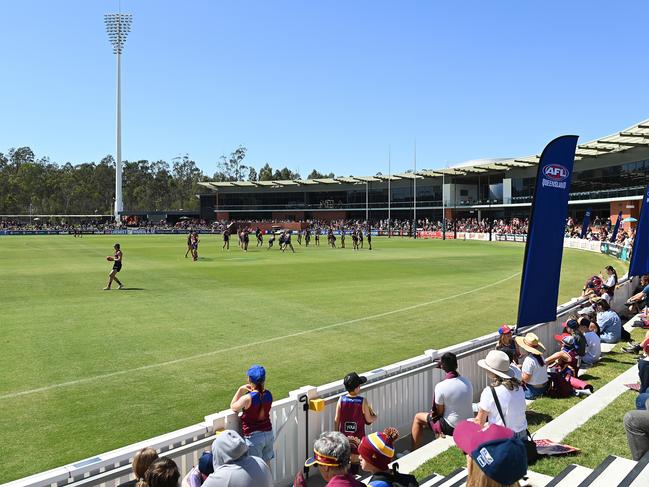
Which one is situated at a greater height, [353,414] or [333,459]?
[333,459]

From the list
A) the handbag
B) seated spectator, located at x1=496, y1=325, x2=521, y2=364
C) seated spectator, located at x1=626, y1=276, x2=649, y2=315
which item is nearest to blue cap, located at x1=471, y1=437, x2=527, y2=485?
the handbag

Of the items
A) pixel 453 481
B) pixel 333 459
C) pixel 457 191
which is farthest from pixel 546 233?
pixel 457 191

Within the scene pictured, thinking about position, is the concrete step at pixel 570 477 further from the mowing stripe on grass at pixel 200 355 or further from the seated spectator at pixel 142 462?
the mowing stripe on grass at pixel 200 355

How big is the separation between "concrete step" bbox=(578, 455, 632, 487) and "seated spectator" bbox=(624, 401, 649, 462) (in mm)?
762

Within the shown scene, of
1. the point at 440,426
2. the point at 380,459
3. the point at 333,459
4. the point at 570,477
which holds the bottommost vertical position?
the point at 440,426

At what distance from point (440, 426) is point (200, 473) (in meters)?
3.26

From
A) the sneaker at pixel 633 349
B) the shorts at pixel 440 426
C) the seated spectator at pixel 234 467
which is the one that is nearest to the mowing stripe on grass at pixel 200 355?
the shorts at pixel 440 426

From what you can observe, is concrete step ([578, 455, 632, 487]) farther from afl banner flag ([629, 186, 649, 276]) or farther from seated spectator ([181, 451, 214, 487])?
afl banner flag ([629, 186, 649, 276])

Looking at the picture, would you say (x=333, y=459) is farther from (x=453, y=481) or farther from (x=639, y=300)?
(x=639, y=300)

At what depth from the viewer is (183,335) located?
42.1 ft

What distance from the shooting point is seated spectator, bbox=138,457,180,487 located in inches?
147

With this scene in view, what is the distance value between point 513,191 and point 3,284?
233 ft

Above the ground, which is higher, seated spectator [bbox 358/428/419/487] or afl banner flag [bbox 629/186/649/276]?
afl banner flag [bbox 629/186/649/276]

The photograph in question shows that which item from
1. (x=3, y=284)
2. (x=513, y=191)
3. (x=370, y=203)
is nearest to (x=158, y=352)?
(x=3, y=284)
